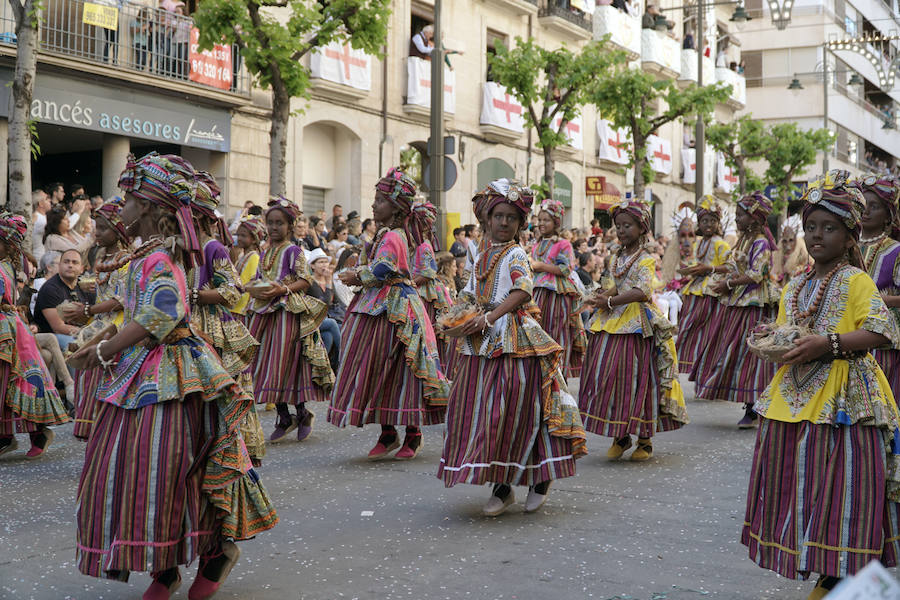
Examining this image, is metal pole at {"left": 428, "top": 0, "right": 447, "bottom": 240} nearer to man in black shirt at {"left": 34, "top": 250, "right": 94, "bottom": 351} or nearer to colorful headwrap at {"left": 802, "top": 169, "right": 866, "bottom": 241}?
man in black shirt at {"left": 34, "top": 250, "right": 94, "bottom": 351}

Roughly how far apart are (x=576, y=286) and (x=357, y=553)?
703 cm

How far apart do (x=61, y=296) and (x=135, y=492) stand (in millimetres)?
6245

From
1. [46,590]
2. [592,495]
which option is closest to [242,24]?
[592,495]

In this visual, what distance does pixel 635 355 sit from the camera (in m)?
8.10

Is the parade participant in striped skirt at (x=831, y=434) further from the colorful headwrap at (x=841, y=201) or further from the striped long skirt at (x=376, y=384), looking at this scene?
the striped long skirt at (x=376, y=384)

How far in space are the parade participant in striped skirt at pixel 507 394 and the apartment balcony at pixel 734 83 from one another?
38.9 metres

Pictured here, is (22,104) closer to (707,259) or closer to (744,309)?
(707,259)

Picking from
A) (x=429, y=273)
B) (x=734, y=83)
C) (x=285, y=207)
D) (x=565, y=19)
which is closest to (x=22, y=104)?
(x=285, y=207)

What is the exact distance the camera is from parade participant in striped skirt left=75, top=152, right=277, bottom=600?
13.8 feet

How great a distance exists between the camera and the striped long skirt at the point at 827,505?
14.2ft

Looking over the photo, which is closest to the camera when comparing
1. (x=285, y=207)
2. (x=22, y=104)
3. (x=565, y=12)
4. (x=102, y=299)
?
(x=102, y=299)

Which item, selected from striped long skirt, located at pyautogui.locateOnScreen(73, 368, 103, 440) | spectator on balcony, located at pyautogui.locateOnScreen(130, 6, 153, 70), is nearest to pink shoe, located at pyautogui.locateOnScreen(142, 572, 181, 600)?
striped long skirt, located at pyautogui.locateOnScreen(73, 368, 103, 440)

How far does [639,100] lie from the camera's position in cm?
2611

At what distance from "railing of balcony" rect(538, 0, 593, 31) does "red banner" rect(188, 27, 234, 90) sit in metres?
12.7
